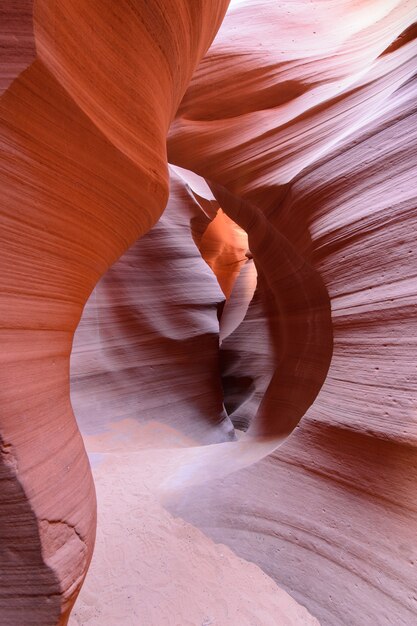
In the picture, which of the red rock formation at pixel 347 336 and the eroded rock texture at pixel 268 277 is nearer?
the eroded rock texture at pixel 268 277

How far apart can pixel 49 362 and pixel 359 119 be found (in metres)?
2.66

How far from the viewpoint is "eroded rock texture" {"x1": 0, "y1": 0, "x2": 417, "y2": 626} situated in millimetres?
1155

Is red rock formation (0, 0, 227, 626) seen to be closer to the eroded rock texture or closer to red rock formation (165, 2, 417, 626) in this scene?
the eroded rock texture

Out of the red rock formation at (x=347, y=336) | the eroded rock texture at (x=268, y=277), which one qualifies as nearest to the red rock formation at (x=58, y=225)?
the eroded rock texture at (x=268, y=277)

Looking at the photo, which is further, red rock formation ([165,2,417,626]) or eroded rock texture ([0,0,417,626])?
red rock formation ([165,2,417,626])

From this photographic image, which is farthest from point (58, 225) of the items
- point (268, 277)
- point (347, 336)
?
point (268, 277)

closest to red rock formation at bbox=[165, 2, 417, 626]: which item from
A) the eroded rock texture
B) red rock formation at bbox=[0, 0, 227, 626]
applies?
the eroded rock texture

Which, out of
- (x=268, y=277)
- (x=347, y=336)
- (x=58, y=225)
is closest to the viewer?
(x=58, y=225)

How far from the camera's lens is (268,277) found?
4859 mm

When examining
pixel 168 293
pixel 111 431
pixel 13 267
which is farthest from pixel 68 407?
pixel 168 293

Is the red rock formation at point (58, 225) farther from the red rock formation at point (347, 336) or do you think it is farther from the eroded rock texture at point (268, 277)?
the red rock formation at point (347, 336)

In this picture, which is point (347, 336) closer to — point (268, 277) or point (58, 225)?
point (58, 225)

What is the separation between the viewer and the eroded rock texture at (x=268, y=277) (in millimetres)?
1155

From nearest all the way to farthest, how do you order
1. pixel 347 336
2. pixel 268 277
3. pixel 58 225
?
pixel 58 225
pixel 347 336
pixel 268 277
